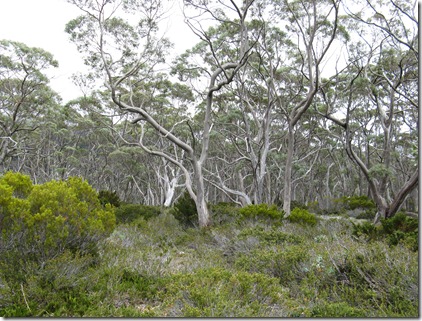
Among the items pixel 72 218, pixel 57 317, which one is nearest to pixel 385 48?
pixel 72 218

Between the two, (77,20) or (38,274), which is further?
(77,20)

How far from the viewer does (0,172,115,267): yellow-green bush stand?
418cm

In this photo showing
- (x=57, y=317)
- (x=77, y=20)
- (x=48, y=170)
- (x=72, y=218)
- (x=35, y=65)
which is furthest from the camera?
(x=48, y=170)

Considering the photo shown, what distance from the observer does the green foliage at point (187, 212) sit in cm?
1123

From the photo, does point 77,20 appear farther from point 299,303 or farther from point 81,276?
point 299,303

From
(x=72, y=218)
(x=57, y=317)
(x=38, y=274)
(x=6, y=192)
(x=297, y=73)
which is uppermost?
(x=297, y=73)

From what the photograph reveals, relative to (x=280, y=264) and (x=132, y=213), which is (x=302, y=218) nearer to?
(x=280, y=264)

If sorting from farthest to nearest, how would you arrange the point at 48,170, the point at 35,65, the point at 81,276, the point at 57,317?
the point at 48,170 < the point at 35,65 < the point at 81,276 < the point at 57,317

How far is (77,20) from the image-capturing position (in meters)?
12.2

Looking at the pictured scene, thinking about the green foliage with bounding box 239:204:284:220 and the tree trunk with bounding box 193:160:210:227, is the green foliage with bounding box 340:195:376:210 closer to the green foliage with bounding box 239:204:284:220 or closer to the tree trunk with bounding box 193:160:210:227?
the green foliage with bounding box 239:204:284:220

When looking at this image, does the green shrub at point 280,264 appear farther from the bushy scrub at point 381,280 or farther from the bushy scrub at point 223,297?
the bushy scrub at point 223,297

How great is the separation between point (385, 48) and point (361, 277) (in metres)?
11.9

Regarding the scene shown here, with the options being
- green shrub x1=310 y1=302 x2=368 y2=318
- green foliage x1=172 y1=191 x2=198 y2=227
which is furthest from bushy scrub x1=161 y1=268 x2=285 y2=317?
green foliage x1=172 y1=191 x2=198 y2=227

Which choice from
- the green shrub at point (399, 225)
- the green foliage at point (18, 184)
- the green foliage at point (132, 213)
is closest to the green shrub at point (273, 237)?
the green shrub at point (399, 225)
